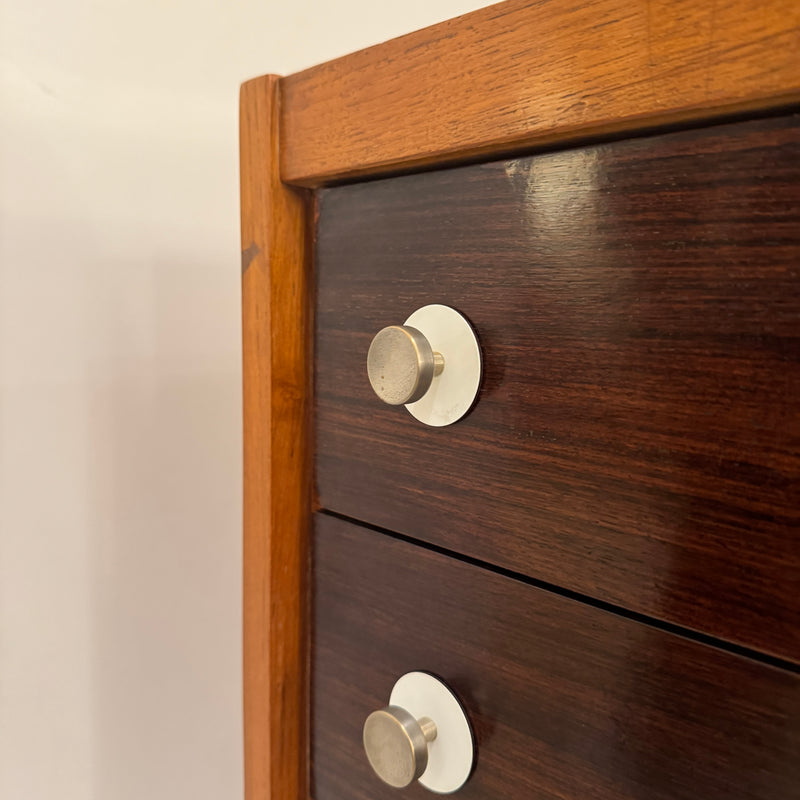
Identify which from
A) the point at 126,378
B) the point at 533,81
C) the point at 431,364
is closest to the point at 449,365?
the point at 431,364

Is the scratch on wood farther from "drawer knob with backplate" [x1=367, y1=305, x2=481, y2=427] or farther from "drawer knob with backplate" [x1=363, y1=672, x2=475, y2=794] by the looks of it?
"drawer knob with backplate" [x1=363, y1=672, x2=475, y2=794]

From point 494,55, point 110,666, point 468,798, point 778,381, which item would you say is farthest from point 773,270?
point 110,666

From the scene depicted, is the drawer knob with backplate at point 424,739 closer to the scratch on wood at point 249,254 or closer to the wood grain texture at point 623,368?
the wood grain texture at point 623,368

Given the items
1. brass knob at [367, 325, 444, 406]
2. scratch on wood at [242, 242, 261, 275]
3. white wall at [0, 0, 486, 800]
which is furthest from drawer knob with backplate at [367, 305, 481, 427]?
white wall at [0, 0, 486, 800]

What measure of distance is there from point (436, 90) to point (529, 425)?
16 cm

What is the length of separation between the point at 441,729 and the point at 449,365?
179 mm

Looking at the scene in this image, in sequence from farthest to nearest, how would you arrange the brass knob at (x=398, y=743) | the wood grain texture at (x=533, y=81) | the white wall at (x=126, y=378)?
the white wall at (x=126, y=378), the brass knob at (x=398, y=743), the wood grain texture at (x=533, y=81)

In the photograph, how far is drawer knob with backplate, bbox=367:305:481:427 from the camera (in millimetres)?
320

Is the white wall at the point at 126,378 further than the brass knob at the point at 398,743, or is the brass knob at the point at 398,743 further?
the white wall at the point at 126,378

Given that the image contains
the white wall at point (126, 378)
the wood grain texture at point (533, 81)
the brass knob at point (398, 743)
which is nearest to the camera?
the wood grain texture at point (533, 81)

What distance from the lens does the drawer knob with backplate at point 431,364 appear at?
0.32m

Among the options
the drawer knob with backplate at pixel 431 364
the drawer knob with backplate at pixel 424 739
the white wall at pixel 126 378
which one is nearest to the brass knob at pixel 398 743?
the drawer knob with backplate at pixel 424 739

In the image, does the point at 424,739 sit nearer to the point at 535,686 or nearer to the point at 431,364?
the point at 535,686

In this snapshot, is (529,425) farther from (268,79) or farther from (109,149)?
(109,149)
